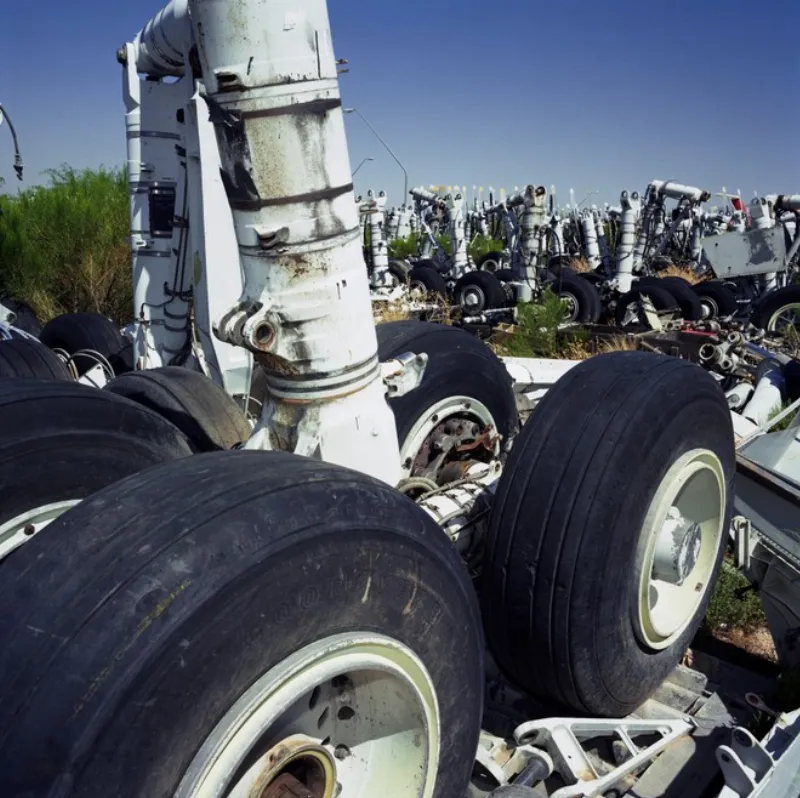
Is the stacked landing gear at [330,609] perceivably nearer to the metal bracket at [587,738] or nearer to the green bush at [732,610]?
the metal bracket at [587,738]

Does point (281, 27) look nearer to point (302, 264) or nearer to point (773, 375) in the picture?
point (302, 264)

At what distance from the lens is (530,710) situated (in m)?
2.77

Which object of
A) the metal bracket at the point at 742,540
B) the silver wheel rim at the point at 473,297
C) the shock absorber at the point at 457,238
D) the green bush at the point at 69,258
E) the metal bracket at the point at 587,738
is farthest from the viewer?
the shock absorber at the point at 457,238

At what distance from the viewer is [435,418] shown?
359 cm

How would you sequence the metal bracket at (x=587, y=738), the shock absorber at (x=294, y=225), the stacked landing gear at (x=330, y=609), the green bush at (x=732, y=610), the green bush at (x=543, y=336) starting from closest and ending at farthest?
1. the stacked landing gear at (x=330, y=609)
2. the shock absorber at (x=294, y=225)
3. the metal bracket at (x=587, y=738)
4. the green bush at (x=732, y=610)
5. the green bush at (x=543, y=336)

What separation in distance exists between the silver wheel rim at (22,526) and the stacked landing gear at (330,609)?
0.39 meters

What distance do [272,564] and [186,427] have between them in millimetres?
1928

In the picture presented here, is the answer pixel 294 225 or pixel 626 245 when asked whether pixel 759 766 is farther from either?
pixel 626 245

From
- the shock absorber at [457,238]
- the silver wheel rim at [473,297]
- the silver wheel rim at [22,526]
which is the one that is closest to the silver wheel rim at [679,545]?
the silver wheel rim at [22,526]

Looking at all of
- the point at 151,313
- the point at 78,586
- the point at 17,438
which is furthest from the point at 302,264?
the point at 151,313

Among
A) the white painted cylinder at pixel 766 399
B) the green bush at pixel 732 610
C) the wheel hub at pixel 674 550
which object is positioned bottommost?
the green bush at pixel 732 610

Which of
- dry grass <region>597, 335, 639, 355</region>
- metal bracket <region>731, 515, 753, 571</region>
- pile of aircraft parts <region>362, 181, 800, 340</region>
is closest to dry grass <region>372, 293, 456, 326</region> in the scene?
pile of aircraft parts <region>362, 181, 800, 340</region>

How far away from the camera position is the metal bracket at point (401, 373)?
8.72 feet

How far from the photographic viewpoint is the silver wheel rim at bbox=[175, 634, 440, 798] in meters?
1.43
